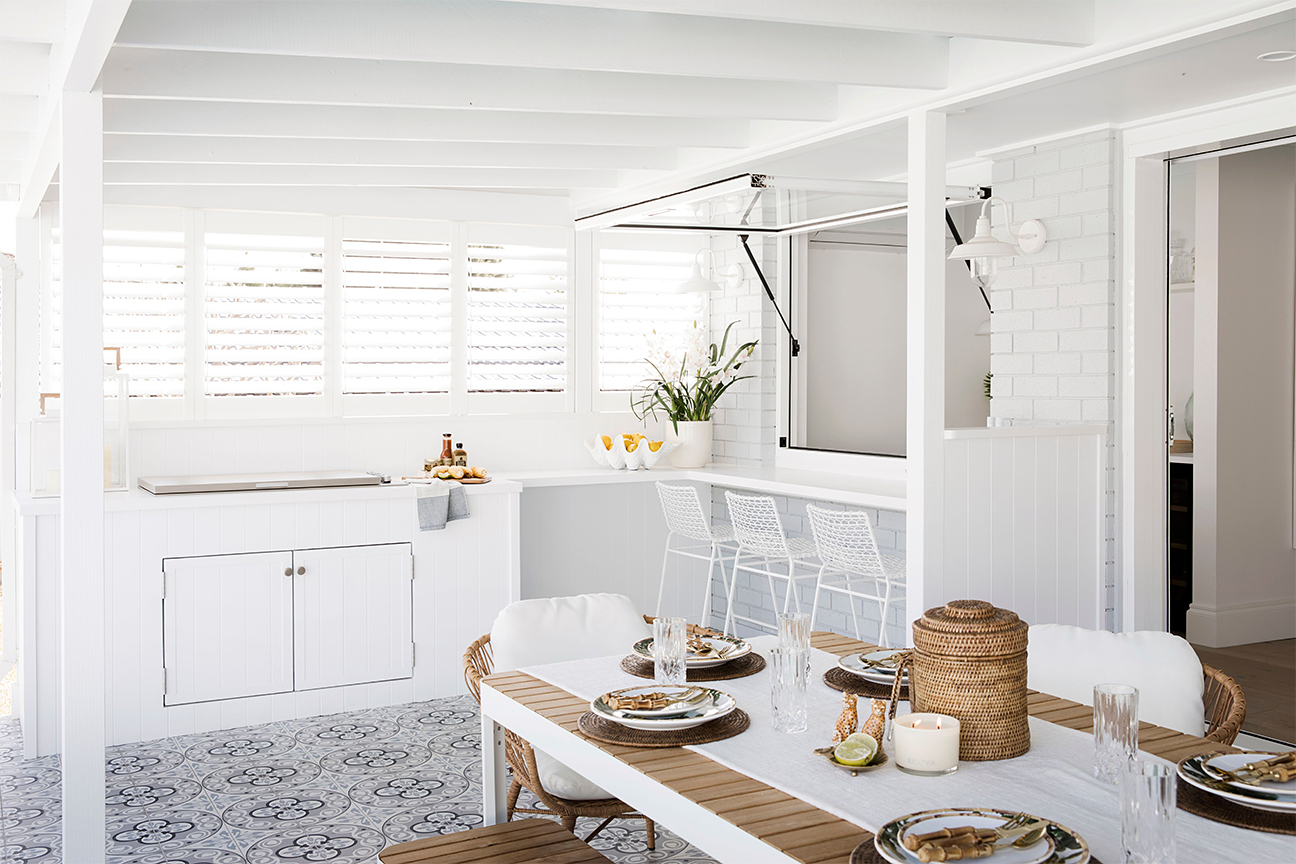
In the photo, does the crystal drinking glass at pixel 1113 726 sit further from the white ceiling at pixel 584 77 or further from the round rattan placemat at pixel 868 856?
the white ceiling at pixel 584 77

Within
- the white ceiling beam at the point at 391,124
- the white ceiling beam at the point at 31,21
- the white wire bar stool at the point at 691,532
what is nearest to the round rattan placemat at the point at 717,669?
the white ceiling beam at the point at 31,21

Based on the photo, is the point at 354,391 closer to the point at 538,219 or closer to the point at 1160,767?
the point at 538,219

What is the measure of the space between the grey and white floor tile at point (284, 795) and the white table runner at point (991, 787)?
1512mm

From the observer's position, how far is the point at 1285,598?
5.90 m

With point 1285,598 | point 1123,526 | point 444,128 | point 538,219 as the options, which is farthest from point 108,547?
point 1285,598

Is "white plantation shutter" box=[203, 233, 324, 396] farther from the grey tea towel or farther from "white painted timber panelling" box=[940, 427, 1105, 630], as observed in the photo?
"white painted timber panelling" box=[940, 427, 1105, 630]

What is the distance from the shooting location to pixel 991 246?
418 centimetres

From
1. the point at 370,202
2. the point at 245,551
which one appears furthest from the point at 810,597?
the point at 370,202

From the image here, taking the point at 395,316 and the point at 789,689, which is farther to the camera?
the point at 395,316

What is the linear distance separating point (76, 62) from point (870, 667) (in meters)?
2.37

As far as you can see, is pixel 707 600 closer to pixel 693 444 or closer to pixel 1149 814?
pixel 693 444

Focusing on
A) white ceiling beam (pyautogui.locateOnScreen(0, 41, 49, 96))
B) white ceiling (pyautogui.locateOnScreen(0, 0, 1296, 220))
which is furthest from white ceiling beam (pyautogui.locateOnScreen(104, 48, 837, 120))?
white ceiling beam (pyautogui.locateOnScreen(0, 41, 49, 96))

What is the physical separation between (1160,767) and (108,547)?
4.16m

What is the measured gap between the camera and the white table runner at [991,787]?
1611mm
